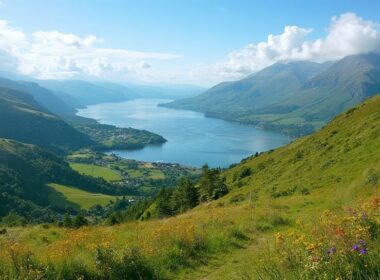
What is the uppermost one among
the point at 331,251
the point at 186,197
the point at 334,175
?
the point at 331,251

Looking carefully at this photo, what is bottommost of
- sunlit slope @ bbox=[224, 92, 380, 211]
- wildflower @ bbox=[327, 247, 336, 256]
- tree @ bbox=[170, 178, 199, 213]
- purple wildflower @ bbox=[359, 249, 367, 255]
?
tree @ bbox=[170, 178, 199, 213]

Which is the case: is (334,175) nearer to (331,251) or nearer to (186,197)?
(331,251)

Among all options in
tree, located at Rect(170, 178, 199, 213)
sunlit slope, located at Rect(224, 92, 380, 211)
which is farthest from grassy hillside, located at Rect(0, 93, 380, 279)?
tree, located at Rect(170, 178, 199, 213)

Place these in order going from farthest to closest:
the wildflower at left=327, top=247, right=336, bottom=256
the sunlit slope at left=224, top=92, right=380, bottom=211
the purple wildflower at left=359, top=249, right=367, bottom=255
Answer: the sunlit slope at left=224, top=92, right=380, bottom=211 < the wildflower at left=327, top=247, right=336, bottom=256 < the purple wildflower at left=359, top=249, right=367, bottom=255

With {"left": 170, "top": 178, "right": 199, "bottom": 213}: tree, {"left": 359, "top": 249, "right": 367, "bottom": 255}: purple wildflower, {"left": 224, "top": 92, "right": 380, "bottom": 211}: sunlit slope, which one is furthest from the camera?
{"left": 170, "top": 178, "right": 199, "bottom": 213}: tree

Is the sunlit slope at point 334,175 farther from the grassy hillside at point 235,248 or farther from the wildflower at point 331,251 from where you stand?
the wildflower at point 331,251

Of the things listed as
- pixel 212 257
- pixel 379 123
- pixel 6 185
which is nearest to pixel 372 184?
pixel 212 257

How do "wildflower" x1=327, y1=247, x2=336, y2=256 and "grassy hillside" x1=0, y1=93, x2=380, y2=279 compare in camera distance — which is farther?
"grassy hillside" x1=0, y1=93, x2=380, y2=279

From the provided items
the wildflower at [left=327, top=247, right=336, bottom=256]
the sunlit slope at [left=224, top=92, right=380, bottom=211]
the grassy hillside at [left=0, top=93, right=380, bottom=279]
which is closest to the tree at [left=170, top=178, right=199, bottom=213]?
the sunlit slope at [left=224, top=92, right=380, bottom=211]

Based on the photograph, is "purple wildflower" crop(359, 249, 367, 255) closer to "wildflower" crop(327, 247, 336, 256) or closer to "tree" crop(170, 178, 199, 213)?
"wildflower" crop(327, 247, 336, 256)

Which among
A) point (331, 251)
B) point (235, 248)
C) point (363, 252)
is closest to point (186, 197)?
point (235, 248)

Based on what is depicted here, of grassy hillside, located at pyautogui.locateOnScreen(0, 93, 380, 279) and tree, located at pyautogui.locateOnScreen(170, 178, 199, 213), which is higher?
grassy hillside, located at pyautogui.locateOnScreen(0, 93, 380, 279)

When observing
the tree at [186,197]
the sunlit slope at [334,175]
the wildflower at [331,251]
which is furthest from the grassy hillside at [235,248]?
the tree at [186,197]

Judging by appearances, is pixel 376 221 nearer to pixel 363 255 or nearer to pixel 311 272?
pixel 363 255
